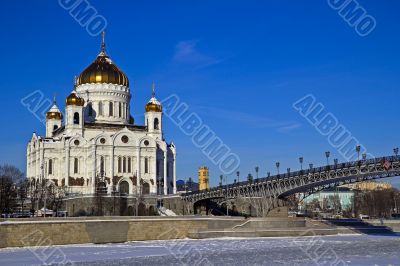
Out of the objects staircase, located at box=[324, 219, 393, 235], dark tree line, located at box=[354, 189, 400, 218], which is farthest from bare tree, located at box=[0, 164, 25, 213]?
dark tree line, located at box=[354, 189, 400, 218]

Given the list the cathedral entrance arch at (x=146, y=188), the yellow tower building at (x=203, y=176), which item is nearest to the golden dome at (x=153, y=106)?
the cathedral entrance arch at (x=146, y=188)

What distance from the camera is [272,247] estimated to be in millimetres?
38562

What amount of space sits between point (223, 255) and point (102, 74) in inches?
1957

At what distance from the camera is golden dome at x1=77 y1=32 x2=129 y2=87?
258ft

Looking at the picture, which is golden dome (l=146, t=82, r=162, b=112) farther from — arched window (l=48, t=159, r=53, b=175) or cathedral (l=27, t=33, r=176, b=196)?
arched window (l=48, t=159, r=53, b=175)

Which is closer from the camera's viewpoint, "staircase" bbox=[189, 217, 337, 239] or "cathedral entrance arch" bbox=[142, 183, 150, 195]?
"staircase" bbox=[189, 217, 337, 239]

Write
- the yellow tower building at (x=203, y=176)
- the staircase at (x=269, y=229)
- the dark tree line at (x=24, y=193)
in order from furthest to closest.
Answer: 1. the yellow tower building at (x=203, y=176)
2. the dark tree line at (x=24, y=193)
3. the staircase at (x=269, y=229)

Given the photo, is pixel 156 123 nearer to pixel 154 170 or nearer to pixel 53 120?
pixel 154 170

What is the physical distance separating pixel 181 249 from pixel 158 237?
1174cm

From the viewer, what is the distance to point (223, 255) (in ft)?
108

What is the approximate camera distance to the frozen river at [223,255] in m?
29.7

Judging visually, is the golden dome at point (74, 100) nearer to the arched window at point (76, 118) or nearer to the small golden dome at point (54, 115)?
the arched window at point (76, 118)

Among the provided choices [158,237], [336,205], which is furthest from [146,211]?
[336,205]

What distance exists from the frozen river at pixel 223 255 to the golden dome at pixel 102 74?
4140cm
